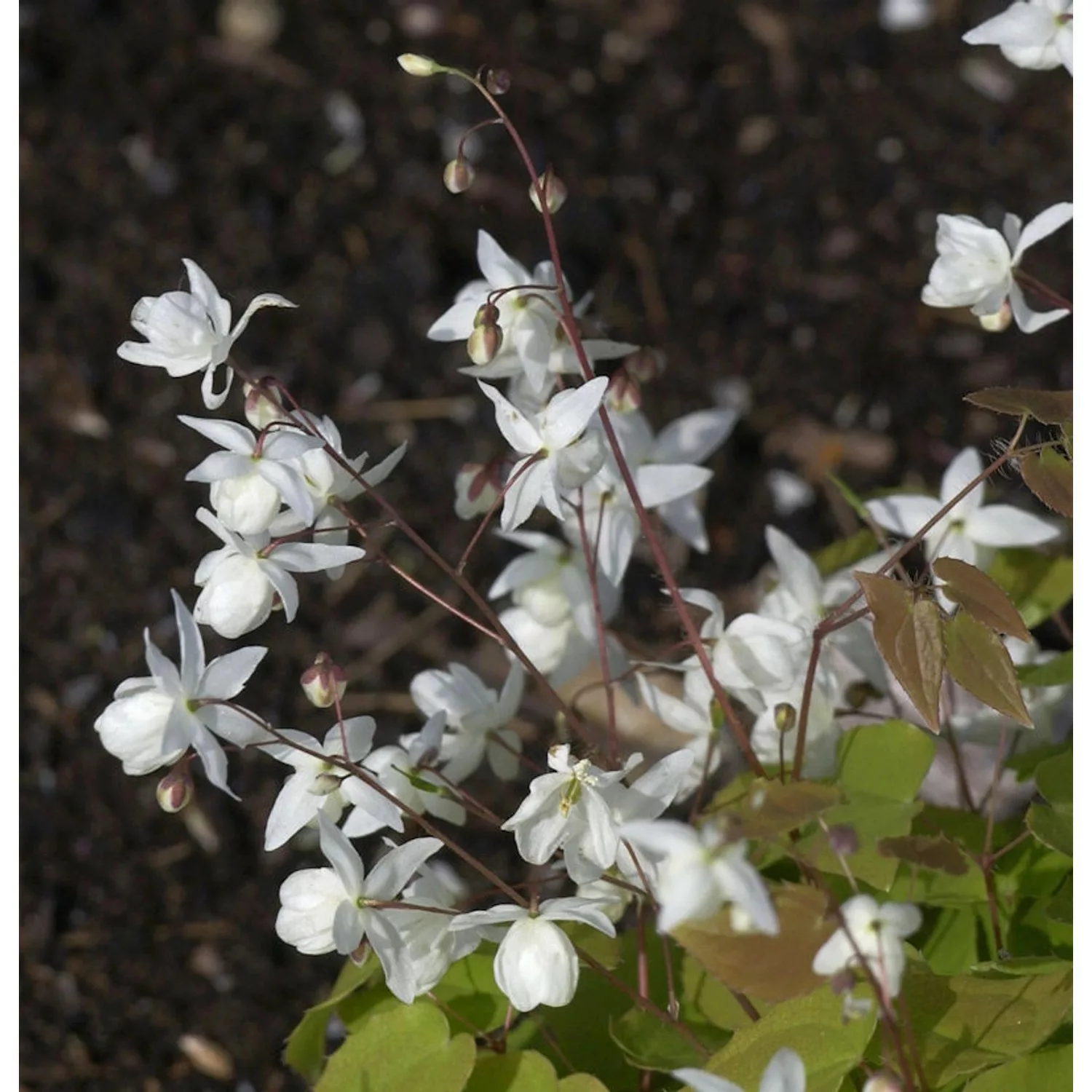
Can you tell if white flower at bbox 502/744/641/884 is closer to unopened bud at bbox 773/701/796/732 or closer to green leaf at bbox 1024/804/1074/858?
unopened bud at bbox 773/701/796/732

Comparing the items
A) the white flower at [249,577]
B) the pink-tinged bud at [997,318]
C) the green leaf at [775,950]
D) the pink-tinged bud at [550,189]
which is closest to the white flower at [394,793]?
the white flower at [249,577]

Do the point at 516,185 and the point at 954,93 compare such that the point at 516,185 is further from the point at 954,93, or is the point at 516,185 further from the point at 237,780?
the point at 237,780

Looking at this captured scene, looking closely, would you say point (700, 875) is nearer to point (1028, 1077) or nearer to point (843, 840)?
point (843, 840)

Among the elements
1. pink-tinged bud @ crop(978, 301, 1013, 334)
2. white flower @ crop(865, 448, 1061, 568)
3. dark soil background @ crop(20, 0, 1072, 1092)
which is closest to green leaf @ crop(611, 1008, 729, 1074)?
white flower @ crop(865, 448, 1061, 568)

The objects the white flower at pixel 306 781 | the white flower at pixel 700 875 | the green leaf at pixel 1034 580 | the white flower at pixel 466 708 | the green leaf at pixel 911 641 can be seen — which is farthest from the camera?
the green leaf at pixel 1034 580

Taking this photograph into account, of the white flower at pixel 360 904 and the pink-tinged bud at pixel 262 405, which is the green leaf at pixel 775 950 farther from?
the pink-tinged bud at pixel 262 405
